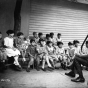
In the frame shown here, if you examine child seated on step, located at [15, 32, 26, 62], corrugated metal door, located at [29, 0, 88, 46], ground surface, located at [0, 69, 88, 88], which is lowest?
ground surface, located at [0, 69, 88, 88]

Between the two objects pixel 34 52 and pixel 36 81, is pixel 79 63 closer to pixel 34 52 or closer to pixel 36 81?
pixel 36 81

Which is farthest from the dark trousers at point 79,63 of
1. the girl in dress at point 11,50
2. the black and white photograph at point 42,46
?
the girl in dress at point 11,50

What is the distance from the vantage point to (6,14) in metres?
6.97

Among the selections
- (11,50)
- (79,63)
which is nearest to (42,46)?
(11,50)

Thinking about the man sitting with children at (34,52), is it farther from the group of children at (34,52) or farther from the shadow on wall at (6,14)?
the shadow on wall at (6,14)

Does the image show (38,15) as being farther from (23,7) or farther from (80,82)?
(80,82)

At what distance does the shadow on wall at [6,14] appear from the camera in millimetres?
6867

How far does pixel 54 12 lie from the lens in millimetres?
8305

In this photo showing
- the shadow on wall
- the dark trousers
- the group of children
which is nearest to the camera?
the dark trousers

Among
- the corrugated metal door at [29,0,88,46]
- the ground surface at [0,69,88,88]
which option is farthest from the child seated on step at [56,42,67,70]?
the corrugated metal door at [29,0,88,46]

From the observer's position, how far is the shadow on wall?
6.87 m

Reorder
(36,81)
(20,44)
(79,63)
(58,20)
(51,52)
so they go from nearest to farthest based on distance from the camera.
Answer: (36,81) → (79,63) → (20,44) → (51,52) → (58,20)

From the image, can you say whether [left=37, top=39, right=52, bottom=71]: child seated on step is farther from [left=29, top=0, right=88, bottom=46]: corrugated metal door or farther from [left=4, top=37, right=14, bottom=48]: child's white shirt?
[left=29, top=0, right=88, bottom=46]: corrugated metal door

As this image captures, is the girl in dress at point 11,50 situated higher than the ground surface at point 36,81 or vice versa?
the girl in dress at point 11,50
